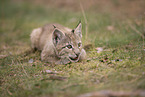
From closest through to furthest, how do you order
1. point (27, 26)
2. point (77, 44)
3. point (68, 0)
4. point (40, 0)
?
point (77, 44)
point (27, 26)
point (68, 0)
point (40, 0)

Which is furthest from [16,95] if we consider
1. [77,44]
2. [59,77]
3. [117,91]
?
[77,44]

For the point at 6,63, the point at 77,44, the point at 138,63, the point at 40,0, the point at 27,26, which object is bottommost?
the point at 138,63

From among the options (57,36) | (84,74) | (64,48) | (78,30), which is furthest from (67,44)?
(84,74)

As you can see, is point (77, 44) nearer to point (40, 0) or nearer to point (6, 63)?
point (6, 63)

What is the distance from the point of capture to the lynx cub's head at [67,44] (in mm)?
4219

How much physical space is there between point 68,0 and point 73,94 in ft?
39.6

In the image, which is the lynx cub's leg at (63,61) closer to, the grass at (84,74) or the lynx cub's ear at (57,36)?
the grass at (84,74)

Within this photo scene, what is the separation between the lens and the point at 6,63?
452 cm

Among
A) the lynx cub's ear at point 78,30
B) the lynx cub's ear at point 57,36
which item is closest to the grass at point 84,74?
the lynx cub's ear at point 78,30

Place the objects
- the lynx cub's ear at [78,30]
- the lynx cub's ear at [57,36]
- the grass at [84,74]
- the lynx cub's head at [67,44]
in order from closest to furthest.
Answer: the grass at [84,74]
the lynx cub's head at [67,44]
the lynx cub's ear at [57,36]
the lynx cub's ear at [78,30]

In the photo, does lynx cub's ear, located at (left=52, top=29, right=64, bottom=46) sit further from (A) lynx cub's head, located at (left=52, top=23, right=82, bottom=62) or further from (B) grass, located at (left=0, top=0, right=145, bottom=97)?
(B) grass, located at (left=0, top=0, right=145, bottom=97)

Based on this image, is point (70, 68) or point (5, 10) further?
point (5, 10)

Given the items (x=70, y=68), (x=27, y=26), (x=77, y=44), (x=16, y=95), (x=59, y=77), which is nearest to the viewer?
(x=16, y=95)

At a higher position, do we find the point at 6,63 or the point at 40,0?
the point at 40,0
